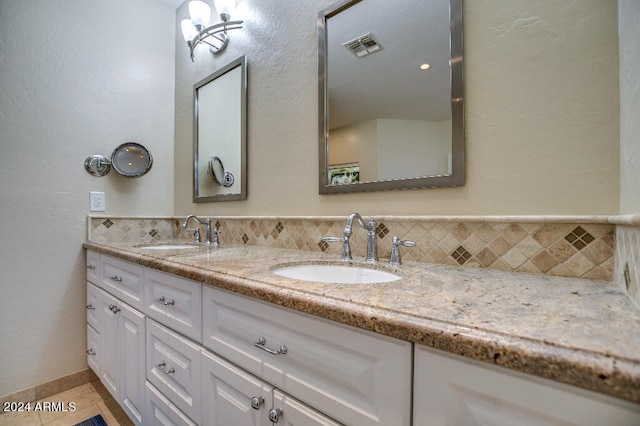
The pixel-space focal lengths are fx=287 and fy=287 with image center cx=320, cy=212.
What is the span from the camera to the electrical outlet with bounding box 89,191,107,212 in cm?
169

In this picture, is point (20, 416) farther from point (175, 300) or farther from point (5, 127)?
point (5, 127)

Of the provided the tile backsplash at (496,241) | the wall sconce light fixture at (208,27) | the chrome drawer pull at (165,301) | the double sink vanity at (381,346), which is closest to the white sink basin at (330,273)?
the double sink vanity at (381,346)

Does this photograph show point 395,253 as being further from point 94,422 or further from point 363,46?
point 94,422

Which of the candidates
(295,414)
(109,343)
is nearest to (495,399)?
(295,414)

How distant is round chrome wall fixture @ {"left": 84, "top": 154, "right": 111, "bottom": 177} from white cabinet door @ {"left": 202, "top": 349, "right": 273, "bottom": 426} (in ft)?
4.85

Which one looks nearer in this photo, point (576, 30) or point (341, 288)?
point (341, 288)

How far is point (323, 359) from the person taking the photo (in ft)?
1.79

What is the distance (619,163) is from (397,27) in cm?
79

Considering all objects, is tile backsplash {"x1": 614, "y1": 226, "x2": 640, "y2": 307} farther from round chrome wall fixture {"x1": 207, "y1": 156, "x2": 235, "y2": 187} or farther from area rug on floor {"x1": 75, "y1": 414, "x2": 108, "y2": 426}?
area rug on floor {"x1": 75, "y1": 414, "x2": 108, "y2": 426}

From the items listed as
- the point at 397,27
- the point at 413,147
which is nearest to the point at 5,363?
the point at 413,147

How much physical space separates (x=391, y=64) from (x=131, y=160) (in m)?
1.67

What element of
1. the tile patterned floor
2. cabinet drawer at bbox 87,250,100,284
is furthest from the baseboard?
cabinet drawer at bbox 87,250,100,284

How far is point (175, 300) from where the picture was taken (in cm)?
92

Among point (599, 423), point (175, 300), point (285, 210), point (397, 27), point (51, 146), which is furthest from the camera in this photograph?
point (51, 146)
